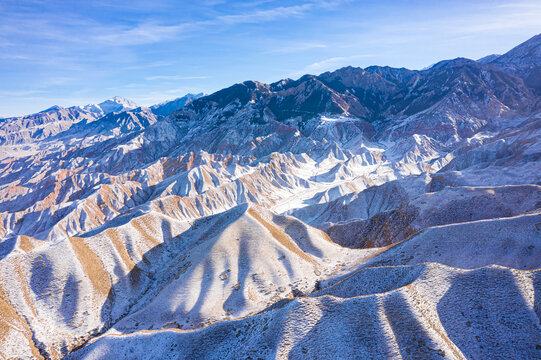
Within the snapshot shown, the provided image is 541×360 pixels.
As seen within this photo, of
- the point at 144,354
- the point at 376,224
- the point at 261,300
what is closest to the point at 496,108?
the point at 376,224

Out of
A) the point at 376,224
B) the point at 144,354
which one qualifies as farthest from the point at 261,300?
the point at 376,224

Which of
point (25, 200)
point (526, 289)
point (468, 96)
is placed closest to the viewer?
point (526, 289)

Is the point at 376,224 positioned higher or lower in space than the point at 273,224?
lower

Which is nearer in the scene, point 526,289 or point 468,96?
point 526,289

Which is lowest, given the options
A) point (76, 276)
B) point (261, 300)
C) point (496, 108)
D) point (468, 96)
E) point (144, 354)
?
point (261, 300)

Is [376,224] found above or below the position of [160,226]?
below

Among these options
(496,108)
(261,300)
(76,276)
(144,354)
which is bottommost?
(261,300)

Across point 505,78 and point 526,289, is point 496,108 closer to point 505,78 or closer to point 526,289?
point 505,78

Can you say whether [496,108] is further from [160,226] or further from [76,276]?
[76,276]

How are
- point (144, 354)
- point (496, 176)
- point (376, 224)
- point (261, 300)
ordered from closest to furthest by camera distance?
point (144, 354), point (261, 300), point (376, 224), point (496, 176)
